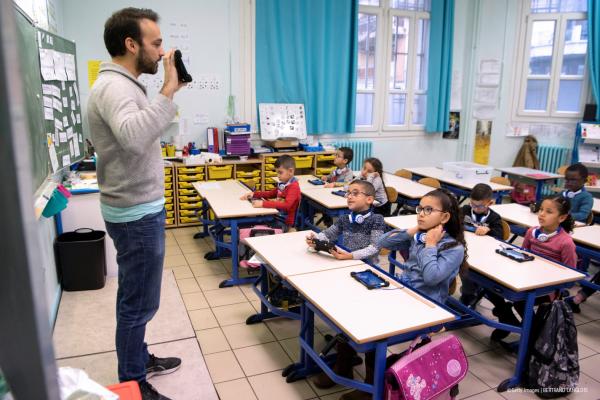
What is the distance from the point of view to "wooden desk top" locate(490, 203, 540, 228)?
3.70 m

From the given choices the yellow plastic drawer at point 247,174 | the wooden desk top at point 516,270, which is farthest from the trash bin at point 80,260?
the wooden desk top at point 516,270

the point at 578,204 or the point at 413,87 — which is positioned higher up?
the point at 413,87

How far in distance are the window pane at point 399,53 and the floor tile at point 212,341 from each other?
16.9 feet

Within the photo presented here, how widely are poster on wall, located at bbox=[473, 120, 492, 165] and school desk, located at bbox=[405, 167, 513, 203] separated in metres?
1.85

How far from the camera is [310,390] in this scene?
2.56 m

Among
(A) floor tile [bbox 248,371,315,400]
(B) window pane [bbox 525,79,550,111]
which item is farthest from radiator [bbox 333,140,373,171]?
(A) floor tile [bbox 248,371,315,400]

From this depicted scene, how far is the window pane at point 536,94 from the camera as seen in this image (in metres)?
7.13

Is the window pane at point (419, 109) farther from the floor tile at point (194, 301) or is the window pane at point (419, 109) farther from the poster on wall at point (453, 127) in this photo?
the floor tile at point (194, 301)

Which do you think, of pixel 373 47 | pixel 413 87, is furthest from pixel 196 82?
pixel 413 87

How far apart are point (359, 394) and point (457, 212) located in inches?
43.9

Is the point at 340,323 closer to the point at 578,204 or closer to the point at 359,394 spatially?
the point at 359,394

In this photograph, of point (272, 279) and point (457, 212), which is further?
point (272, 279)

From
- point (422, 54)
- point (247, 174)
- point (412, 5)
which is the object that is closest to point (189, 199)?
point (247, 174)

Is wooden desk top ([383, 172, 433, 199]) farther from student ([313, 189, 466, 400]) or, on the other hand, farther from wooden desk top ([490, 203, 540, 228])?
student ([313, 189, 466, 400])
